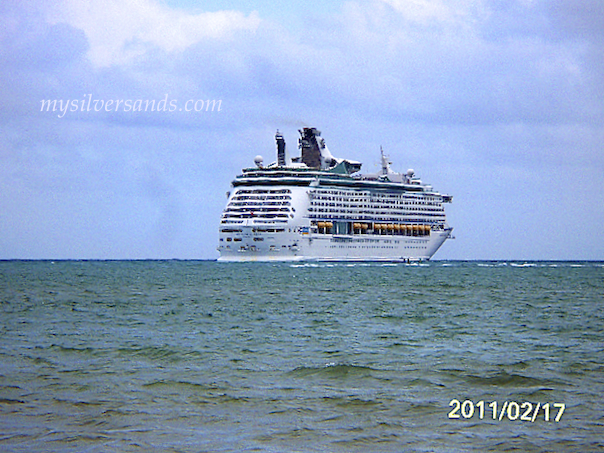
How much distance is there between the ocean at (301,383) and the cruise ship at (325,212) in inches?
2925

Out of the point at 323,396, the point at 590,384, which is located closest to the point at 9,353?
the point at 323,396

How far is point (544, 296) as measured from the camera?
153ft

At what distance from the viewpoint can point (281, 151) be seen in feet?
425

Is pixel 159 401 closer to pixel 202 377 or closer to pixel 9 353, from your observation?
pixel 202 377

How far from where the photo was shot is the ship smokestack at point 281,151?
12888 centimetres

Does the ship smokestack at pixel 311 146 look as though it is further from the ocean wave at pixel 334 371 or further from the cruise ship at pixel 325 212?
the ocean wave at pixel 334 371

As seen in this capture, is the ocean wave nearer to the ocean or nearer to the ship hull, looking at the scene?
the ocean

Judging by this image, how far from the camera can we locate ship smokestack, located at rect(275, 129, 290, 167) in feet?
423
